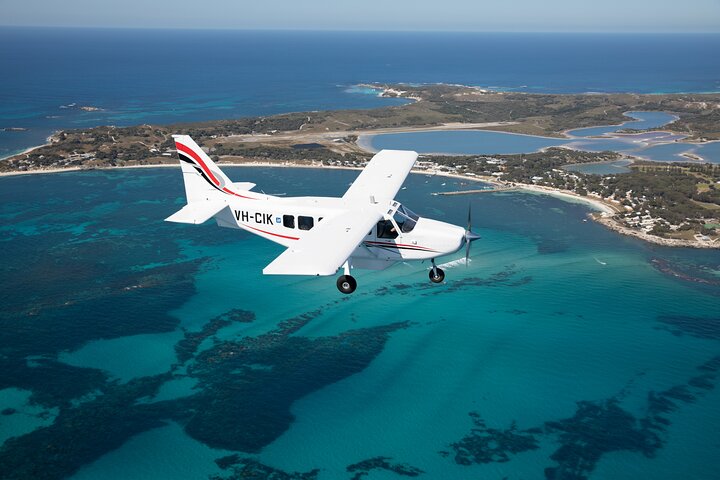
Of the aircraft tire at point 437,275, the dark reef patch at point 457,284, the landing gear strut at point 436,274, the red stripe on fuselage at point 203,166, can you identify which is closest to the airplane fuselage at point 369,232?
the landing gear strut at point 436,274

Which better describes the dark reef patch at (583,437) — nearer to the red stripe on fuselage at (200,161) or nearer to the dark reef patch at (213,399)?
the dark reef patch at (213,399)

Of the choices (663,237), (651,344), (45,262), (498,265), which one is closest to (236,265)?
(45,262)

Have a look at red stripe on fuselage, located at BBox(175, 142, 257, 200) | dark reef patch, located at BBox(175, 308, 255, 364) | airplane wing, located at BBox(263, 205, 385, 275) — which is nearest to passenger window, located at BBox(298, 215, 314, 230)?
airplane wing, located at BBox(263, 205, 385, 275)

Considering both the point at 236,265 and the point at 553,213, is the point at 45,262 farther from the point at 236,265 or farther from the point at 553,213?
the point at 553,213

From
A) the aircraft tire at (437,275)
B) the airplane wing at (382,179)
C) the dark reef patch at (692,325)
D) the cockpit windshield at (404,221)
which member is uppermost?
the airplane wing at (382,179)

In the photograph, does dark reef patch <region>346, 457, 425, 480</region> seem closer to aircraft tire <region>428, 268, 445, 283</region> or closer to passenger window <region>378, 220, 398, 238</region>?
aircraft tire <region>428, 268, 445, 283</region>

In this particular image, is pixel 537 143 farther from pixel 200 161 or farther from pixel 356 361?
pixel 200 161
